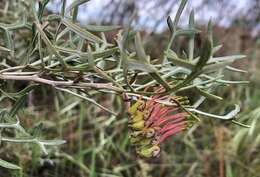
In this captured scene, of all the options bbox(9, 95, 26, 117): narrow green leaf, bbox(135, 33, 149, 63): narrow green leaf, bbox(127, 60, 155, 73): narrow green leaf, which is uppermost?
bbox(135, 33, 149, 63): narrow green leaf

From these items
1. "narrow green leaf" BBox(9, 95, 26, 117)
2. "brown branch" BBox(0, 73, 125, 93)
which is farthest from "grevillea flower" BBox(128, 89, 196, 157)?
"narrow green leaf" BBox(9, 95, 26, 117)

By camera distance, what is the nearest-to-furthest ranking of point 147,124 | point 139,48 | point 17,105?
point 139,48 < point 147,124 < point 17,105

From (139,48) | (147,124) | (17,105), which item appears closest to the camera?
(139,48)

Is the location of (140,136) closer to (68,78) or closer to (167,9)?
(68,78)

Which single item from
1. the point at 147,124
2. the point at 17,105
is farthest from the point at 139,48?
the point at 17,105

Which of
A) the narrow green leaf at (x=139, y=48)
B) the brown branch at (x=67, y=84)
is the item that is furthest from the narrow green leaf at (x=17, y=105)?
the narrow green leaf at (x=139, y=48)

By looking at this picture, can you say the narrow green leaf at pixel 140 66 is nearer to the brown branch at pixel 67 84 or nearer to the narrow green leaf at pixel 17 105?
the brown branch at pixel 67 84

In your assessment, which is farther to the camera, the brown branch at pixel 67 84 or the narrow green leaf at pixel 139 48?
the brown branch at pixel 67 84

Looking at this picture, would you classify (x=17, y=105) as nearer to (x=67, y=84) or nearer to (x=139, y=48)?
(x=67, y=84)

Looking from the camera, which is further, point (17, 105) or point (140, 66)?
point (17, 105)

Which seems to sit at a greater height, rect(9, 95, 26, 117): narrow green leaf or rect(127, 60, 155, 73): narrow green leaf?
rect(127, 60, 155, 73): narrow green leaf

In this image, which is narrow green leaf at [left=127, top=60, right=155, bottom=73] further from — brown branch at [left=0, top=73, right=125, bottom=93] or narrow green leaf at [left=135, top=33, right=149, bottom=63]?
brown branch at [left=0, top=73, right=125, bottom=93]
